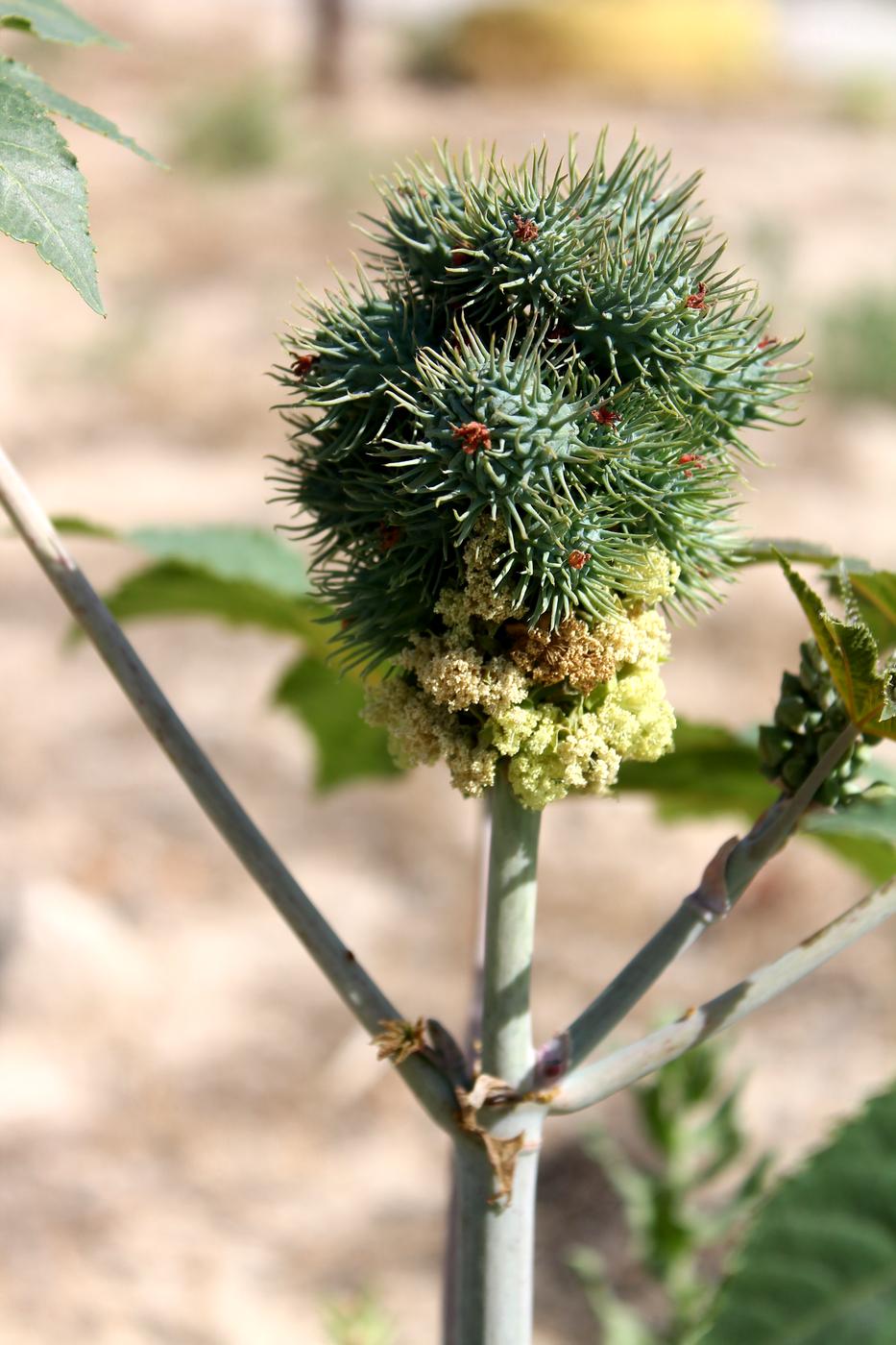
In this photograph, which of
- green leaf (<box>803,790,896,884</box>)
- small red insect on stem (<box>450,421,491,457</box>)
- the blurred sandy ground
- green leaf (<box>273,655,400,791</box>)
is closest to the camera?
small red insect on stem (<box>450,421,491,457</box>)

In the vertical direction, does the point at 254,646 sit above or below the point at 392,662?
above

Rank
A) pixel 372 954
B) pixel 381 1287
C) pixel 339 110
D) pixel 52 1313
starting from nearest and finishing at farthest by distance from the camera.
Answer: pixel 52 1313
pixel 381 1287
pixel 372 954
pixel 339 110

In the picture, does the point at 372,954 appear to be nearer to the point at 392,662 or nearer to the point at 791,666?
the point at 791,666

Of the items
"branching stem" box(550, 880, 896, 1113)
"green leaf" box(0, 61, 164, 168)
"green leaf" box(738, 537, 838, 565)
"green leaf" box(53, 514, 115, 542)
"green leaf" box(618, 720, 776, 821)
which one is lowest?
"branching stem" box(550, 880, 896, 1113)

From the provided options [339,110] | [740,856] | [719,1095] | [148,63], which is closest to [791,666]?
[719,1095]

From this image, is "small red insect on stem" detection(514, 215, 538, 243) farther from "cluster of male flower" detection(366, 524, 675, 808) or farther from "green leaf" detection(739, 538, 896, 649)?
"green leaf" detection(739, 538, 896, 649)

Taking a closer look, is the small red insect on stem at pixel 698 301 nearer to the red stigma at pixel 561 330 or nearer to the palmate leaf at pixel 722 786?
the red stigma at pixel 561 330

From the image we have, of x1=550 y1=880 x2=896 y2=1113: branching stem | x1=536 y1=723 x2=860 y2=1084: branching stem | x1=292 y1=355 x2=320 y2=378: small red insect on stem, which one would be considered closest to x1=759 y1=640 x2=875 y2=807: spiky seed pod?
x1=536 y1=723 x2=860 y2=1084: branching stem
